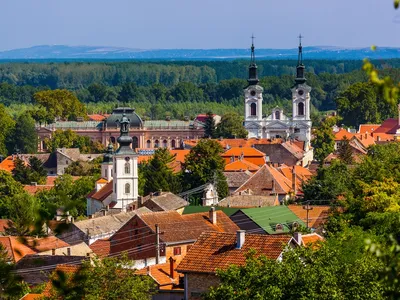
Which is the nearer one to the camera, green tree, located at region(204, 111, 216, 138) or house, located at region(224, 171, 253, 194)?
house, located at region(224, 171, 253, 194)

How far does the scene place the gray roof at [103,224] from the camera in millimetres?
42938

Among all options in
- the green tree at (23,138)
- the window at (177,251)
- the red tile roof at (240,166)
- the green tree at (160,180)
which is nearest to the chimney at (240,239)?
the window at (177,251)

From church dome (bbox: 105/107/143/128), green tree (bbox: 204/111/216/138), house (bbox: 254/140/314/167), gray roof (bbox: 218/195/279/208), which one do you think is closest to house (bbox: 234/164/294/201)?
gray roof (bbox: 218/195/279/208)

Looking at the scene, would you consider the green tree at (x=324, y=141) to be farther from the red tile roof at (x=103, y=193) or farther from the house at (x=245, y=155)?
the red tile roof at (x=103, y=193)

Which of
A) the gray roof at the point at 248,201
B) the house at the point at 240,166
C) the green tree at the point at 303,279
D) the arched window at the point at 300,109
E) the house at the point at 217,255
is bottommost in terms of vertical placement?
the arched window at the point at 300,109

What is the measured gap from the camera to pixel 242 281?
2083cm

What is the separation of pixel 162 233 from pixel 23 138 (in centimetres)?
6840

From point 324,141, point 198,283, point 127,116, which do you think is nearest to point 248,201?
point 198,283

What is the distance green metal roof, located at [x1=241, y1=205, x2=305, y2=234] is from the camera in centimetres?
3867

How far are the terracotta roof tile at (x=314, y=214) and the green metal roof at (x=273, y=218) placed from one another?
46 centimetres

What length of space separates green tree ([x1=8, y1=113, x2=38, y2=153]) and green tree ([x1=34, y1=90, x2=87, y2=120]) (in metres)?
17.8

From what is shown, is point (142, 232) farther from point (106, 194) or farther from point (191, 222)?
point (106, 194)

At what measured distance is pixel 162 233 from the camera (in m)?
36.1

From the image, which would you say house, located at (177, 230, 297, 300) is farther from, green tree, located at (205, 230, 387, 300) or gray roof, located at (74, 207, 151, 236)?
gray roof, located at (74, 207, 151, 236)
